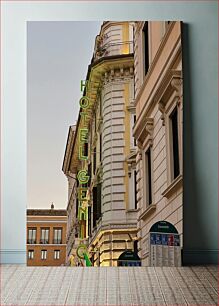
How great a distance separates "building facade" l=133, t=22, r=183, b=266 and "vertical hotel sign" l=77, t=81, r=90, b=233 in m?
0.28

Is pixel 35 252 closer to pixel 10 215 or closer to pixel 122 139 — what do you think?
pixel 10 215

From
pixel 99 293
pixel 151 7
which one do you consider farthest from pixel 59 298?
pixel 151 7

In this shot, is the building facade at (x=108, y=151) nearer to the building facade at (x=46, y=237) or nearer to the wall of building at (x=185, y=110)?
the building facade at (x=46, y=237)

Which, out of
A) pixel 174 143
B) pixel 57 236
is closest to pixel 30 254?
pixel 57 236

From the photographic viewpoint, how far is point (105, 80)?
353 cm

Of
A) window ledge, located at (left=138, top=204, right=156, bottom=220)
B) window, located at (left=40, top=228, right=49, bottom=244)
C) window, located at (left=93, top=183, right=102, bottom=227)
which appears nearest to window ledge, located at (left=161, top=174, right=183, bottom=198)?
window ledge, located at (left=138, top=204, right=156, bottom=220)

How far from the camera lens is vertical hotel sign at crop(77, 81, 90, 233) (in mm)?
3369

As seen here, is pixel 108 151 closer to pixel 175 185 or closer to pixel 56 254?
pixel 175 185

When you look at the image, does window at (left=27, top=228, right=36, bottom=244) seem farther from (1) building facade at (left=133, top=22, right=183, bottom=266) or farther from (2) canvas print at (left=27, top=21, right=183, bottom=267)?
Result: (1) building facade at (left=133, top=22, right=183, bottom=266)

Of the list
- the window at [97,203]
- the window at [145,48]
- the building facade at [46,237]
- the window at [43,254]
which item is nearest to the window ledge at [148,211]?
the window at [97,203]

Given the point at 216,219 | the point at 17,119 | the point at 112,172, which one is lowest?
the point at 216,219

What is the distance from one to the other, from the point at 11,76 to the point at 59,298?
1.39 metres

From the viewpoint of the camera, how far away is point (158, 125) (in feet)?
11.4

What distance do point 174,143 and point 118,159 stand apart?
32cm
